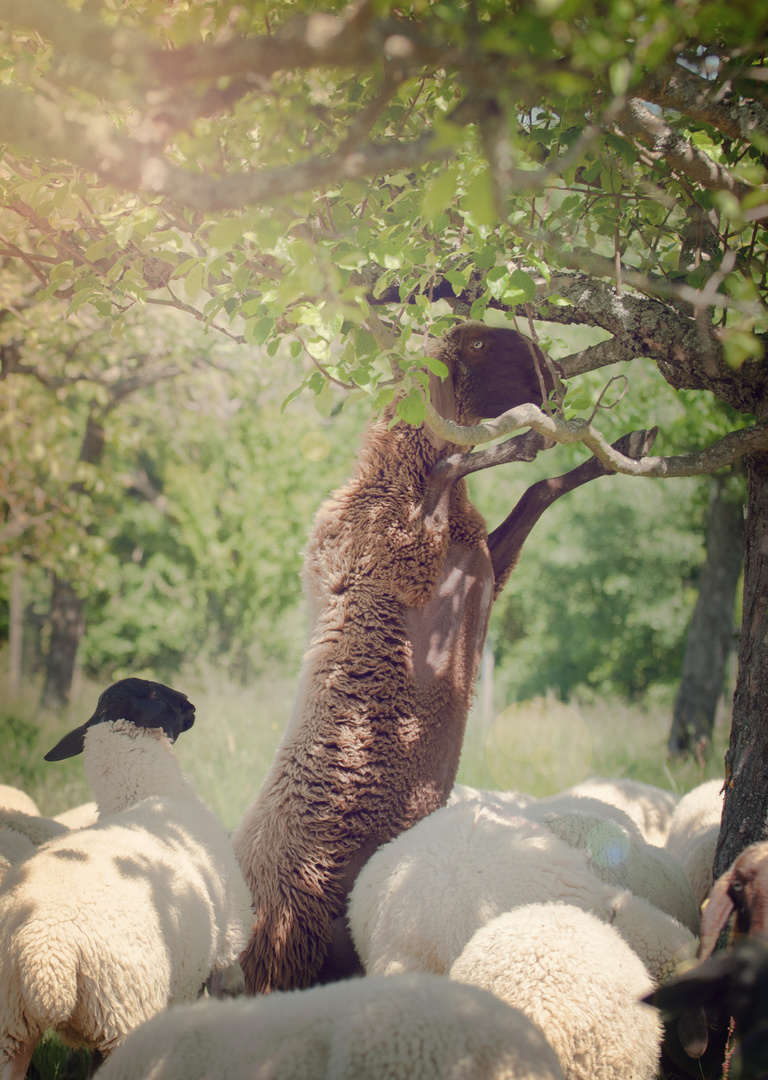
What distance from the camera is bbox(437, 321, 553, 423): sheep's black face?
10.7 feet

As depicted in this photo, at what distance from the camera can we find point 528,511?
344 cm

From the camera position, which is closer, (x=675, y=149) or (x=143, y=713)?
(x=675, y=149)

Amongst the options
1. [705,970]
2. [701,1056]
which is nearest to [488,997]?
[705,970]

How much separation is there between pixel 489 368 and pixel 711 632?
17.6 ft

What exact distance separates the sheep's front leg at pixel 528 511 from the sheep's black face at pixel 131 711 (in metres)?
1.67

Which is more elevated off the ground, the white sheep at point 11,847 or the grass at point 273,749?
the white sheep at point 11,847

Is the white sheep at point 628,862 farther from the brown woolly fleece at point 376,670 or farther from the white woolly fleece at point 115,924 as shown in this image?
the white woolly fleece at point 115,924

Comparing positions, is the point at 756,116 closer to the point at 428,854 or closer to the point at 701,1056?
the point at 428,854

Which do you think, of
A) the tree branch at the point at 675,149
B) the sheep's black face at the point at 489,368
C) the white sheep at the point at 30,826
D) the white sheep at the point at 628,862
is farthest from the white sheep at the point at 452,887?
the tree branch at the point at 675,149

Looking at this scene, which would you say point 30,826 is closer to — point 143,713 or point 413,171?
point 143,713

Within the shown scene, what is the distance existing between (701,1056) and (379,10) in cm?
294

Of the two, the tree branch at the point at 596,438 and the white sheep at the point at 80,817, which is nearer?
the tree branch at the point at 596,438

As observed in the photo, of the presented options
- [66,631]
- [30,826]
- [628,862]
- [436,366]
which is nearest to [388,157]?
[436,366]

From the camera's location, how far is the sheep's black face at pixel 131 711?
10.2 ft
